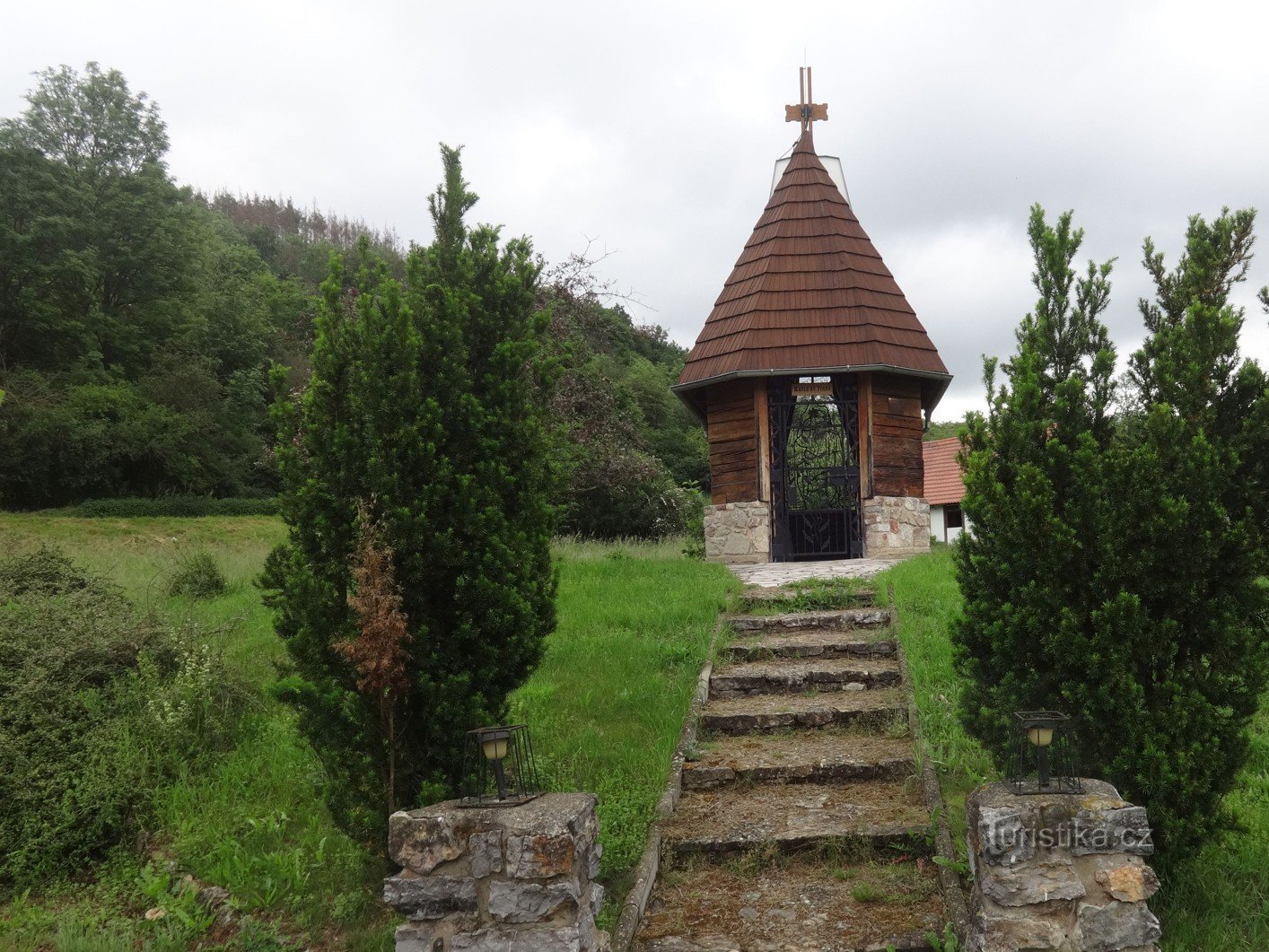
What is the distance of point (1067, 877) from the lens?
11.2ft

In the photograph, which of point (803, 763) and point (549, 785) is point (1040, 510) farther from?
point (549, 785)

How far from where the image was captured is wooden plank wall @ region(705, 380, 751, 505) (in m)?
13.3

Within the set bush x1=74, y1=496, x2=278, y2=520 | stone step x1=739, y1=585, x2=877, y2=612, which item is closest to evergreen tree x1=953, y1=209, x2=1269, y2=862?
stone step x1=739, y1=585, x2=877, y2=612

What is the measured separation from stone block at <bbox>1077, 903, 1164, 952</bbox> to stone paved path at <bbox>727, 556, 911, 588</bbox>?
6620mm

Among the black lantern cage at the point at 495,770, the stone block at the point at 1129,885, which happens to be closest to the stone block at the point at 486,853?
the black lantern cage at the point at 495,770

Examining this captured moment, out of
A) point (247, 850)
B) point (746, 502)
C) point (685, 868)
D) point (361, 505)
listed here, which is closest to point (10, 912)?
point (247, 850)

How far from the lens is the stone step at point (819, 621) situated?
8391 mm

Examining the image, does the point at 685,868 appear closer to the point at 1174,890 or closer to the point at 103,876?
the point at 1174,890

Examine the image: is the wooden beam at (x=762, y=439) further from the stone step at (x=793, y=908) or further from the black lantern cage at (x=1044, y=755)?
the black lantern cage at (x=1044, y=755)

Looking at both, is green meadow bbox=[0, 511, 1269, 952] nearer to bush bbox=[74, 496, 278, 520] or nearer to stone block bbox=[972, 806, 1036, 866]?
stone block bbox=[972, 806, 1036, 866]

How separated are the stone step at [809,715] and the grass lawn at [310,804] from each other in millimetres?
324

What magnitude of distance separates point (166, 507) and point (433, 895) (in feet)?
89.2

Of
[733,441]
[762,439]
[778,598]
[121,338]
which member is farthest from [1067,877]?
[121,338]

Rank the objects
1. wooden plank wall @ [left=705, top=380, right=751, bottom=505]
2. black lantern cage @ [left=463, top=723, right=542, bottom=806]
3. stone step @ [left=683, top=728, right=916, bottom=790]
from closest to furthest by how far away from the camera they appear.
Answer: black lantern cage @ [left=463, top=723, right=542, bottom=806], stone step @ [left=683, top=728, right=916, bottom=790], wooden plank wall @ [left=705, top=380, right=751, bottom=505]
